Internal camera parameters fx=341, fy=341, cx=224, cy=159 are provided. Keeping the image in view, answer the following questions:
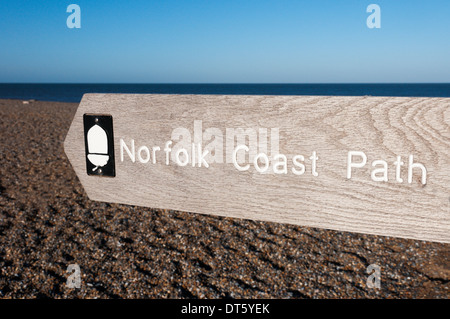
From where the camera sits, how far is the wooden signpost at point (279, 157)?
0.86 meters

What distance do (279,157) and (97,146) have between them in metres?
0.63

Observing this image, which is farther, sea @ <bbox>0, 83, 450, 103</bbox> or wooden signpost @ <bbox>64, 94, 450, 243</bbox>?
sea @ <bbox>0, 83, 450, 103</bbox>

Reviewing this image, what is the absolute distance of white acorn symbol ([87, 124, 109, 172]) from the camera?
45.8 inches

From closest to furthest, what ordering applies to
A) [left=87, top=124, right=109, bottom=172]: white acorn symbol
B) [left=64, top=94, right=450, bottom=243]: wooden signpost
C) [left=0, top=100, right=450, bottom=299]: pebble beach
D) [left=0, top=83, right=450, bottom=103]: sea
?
1. [left=64, top=94, right=450, bottom=243]: wooden signpost
2. [left=87, top=124, right=109, bottom=172]: white acorn symbol
3. [left=0, top=100, right=450, bottom=299]: pebble beach
4. [left=0, top=83, right=450, bottom=103]: sea

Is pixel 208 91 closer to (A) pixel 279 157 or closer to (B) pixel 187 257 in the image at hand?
(B) pixel 187 257

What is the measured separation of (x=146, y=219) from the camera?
3.65m

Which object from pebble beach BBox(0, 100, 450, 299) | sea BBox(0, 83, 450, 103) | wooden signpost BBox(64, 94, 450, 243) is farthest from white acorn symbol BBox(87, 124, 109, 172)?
sea BBox(0, 83, 450, 103)

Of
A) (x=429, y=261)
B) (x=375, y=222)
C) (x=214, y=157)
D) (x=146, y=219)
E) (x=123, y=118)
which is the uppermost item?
(x=123, y=118)

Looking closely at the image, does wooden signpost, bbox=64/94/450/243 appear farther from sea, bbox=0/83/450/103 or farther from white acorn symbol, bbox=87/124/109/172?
sea, bbox=0/83/450/103

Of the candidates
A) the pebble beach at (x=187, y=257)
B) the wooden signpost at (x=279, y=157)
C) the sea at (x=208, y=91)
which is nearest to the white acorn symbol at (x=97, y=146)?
the wooden signpost at (x=279, y=157)

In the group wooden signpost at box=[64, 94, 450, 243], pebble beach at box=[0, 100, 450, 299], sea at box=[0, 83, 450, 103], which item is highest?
sea at box=[0, 83, 450, 103]

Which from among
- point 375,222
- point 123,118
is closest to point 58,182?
point 123,118
